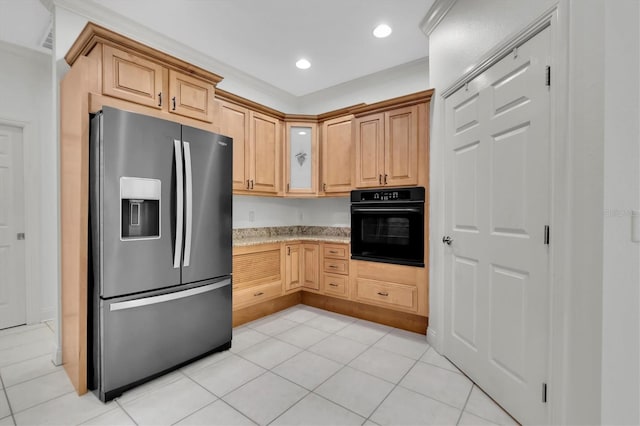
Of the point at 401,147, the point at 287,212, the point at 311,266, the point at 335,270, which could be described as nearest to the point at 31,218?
the point at 287,212

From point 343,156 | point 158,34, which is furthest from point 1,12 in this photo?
point 343,156

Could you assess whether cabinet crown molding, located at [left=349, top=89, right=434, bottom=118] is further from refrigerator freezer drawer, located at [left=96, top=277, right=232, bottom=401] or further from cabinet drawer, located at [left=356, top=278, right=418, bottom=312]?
refrigerator freezer drawer, located at [left=96, top=277, right=232, bottom=401]

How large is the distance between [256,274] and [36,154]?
8.97 feet

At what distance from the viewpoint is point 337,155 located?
12.2ft

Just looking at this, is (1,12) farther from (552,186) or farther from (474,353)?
(474,353)

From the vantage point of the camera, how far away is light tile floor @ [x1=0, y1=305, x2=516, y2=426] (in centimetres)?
176

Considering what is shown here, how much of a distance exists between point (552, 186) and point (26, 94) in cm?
478

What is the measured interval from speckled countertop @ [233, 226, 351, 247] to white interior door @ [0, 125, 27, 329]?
2258 mm

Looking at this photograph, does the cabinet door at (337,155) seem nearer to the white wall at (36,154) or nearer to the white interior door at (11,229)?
the white wall at (36,154)

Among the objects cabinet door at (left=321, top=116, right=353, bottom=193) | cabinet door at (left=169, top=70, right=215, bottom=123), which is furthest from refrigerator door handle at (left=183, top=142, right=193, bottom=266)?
cabinet door at (left=321, top=116, right=353, bottom=193)

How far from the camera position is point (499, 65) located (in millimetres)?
1894

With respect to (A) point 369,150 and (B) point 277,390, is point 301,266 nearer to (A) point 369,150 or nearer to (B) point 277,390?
(A) point 369,150

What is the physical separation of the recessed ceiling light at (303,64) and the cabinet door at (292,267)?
86.6 inches

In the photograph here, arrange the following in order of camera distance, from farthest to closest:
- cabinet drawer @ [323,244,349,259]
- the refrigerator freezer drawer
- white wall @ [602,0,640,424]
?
1. cabinet drawer @ [323,244,349,259]
2. the refrigerator freezer drawer
3. white wall @ [602,0,640,424]
